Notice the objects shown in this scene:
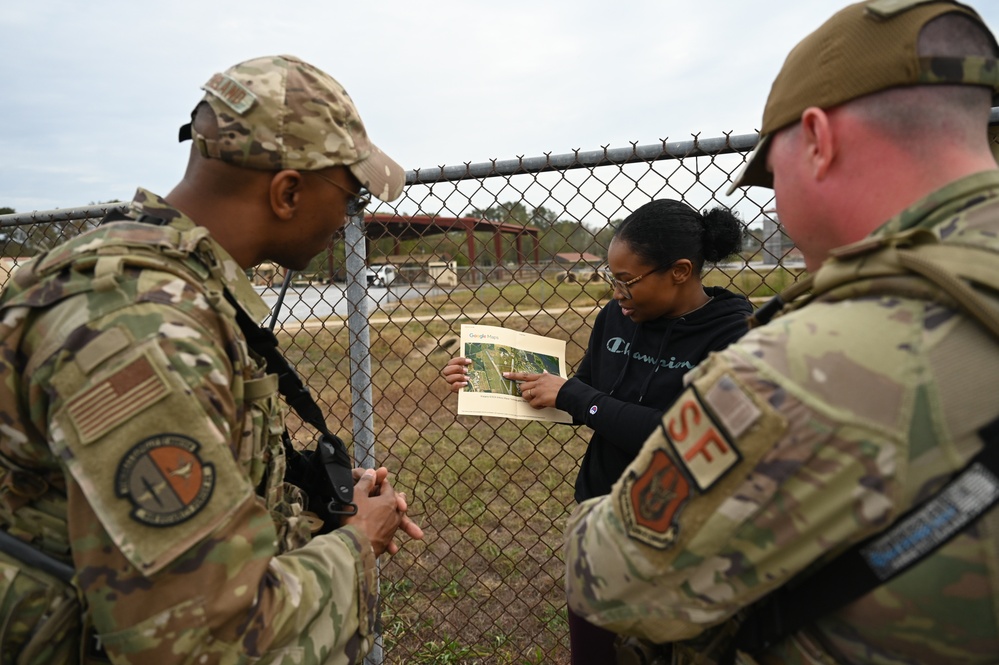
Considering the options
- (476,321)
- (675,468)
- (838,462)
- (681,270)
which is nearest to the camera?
(838,462)

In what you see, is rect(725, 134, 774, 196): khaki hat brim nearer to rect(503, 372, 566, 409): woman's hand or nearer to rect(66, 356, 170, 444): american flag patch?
rect(503, 372, 566, 409): woman's hand

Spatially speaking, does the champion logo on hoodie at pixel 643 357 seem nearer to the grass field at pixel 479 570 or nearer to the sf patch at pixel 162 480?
the grass field at pixel 479 570

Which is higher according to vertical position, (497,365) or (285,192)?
(285,192)

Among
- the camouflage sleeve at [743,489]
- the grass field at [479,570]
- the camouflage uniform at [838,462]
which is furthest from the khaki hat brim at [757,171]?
the grass field at [479,570]

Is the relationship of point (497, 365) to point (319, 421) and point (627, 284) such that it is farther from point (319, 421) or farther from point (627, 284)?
point (319, 421)

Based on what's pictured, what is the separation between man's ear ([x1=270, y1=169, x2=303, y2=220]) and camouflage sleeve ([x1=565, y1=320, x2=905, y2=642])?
0.92m

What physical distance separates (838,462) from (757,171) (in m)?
0.75

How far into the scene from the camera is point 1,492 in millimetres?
1273

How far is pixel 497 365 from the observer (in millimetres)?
2277

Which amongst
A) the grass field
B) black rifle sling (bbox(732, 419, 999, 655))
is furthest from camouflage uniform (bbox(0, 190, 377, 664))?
the grass field

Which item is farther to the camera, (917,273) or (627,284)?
(627,284)

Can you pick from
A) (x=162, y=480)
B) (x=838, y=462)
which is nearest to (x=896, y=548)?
(x=838, y=462)

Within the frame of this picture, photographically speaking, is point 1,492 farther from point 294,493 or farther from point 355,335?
point 355,335

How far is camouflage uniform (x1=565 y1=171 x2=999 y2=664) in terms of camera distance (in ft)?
2.97
